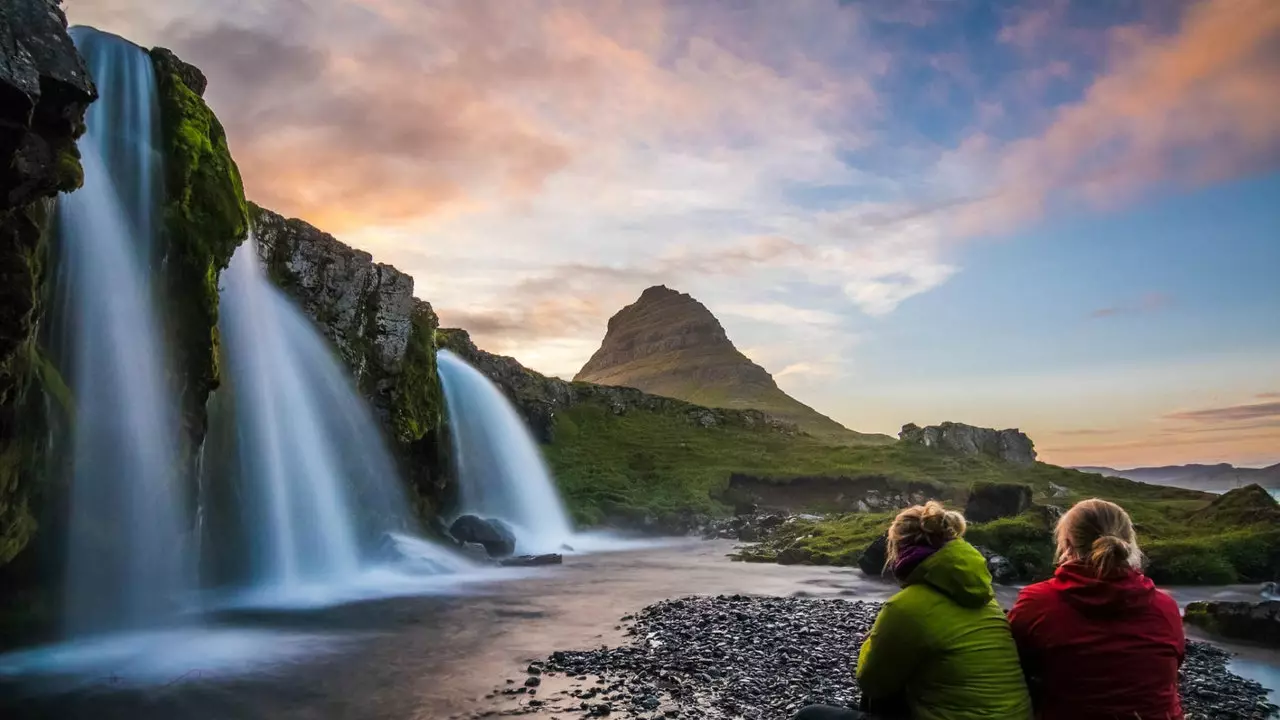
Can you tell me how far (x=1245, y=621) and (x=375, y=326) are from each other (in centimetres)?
4274

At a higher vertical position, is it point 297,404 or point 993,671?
point 297,404

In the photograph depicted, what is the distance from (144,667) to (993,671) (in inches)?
686

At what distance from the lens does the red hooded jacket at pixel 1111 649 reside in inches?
241

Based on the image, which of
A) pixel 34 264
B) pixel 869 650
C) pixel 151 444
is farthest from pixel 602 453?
pixel 869 650

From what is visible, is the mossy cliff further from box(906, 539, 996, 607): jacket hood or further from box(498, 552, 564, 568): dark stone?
box(906, 539, 996, 607): jacket hood

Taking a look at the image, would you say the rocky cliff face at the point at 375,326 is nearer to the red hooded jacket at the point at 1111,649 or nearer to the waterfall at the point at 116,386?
the waterfall at the point at 116,386

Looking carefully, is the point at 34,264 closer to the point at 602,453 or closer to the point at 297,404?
→ the point at 297,404

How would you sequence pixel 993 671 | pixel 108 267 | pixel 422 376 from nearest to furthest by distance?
pixel 993 671 → pixel 108 267 → pixel 422 376

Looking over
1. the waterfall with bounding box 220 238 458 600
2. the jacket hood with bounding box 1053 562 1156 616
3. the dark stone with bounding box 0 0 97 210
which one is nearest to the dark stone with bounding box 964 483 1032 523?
the waterfall with bounding box 220 238 458 600

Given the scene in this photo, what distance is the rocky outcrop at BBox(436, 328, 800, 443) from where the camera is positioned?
87500mm

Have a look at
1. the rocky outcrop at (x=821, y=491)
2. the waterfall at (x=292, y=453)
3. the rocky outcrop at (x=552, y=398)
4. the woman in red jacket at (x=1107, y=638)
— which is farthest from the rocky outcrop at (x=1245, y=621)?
the rocky outcrop at (x=552, y=398)

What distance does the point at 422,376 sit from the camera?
48.8m

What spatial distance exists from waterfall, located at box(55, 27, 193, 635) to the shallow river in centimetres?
267

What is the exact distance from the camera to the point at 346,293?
146 feet
